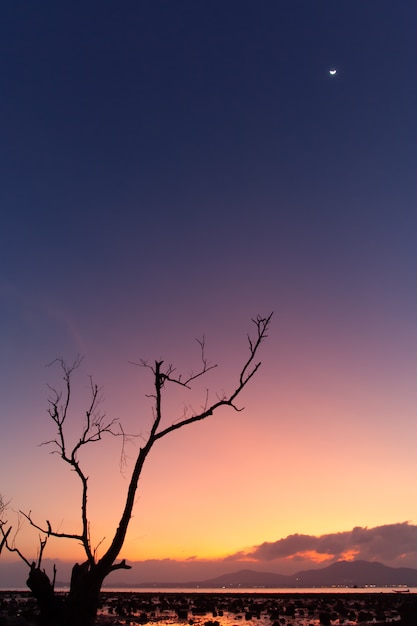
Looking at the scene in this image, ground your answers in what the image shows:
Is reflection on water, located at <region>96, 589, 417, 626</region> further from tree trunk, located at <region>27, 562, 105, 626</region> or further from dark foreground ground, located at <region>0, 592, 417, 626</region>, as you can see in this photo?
tree trunk, located at <region>27, 562, 105, 626</region>

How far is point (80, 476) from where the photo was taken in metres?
14.0

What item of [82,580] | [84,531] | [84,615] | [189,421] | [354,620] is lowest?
[354,620]

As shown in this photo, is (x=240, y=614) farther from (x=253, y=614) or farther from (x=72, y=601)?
(x=72, y=601)

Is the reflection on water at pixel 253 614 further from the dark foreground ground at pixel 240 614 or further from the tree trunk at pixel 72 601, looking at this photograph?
the tree trunk at pixel 72 601

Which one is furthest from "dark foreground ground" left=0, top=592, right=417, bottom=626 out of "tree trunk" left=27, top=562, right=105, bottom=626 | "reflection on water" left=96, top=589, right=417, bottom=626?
"tree trunk" left=27, top=562, right=105, bottom=626

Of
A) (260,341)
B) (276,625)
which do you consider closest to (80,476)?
(260,341)

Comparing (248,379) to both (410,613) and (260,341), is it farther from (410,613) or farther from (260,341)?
(410,613)

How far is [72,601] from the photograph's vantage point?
1187 cm

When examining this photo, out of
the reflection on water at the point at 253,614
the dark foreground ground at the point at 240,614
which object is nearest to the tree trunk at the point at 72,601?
the dark foreground ground at the point at 240,614

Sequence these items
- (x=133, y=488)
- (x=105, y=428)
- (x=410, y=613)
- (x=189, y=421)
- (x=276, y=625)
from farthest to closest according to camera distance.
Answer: (x=276, y=625), (x=410, y=613), (x=105, y=428), (x=189, y=421), (x=133, y=488)

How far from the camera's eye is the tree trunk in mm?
11677

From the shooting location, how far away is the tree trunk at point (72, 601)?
1168 cm

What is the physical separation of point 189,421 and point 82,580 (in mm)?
5130

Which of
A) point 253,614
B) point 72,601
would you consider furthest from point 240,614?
point 72,601
